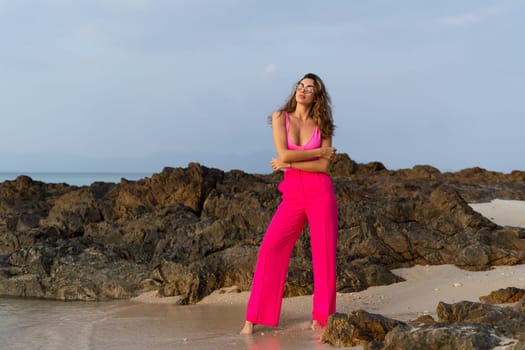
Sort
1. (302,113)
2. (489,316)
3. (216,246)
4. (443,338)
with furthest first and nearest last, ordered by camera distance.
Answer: (216,246)
(302,113)
(489,316)
(443,338)

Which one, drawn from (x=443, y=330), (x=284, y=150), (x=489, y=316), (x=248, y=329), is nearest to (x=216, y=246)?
(x=248, y=329)

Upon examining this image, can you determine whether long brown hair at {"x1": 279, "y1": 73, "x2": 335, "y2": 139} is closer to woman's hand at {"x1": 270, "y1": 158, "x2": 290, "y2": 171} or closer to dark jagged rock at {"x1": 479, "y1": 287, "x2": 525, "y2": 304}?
woman's hand at {"x1": 270, "y1": 158, "x2": 290, "y2": 171}

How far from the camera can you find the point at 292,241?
5.77 meters

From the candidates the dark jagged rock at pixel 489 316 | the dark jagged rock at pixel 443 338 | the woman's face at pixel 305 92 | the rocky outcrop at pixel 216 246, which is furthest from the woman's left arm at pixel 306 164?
the dark jagged rock at pixel 443 338

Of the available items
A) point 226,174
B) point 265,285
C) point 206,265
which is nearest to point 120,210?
point 226,174

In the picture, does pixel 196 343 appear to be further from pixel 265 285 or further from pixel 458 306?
pixel 458 306

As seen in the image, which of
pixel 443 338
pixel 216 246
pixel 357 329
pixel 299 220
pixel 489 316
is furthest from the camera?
pixel 216 246

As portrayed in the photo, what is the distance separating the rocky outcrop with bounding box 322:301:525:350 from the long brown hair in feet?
5.37

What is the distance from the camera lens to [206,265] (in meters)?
7.38

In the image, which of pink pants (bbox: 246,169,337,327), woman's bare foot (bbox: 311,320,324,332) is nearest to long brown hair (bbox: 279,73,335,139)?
pink pants (bbox: 246,169,337,327)

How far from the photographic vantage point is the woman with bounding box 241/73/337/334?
5652 millimetres

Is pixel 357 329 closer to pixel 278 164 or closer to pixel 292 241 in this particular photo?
pixel 292 241

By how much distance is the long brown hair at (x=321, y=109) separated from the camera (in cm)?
581

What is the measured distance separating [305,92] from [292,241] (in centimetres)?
124
